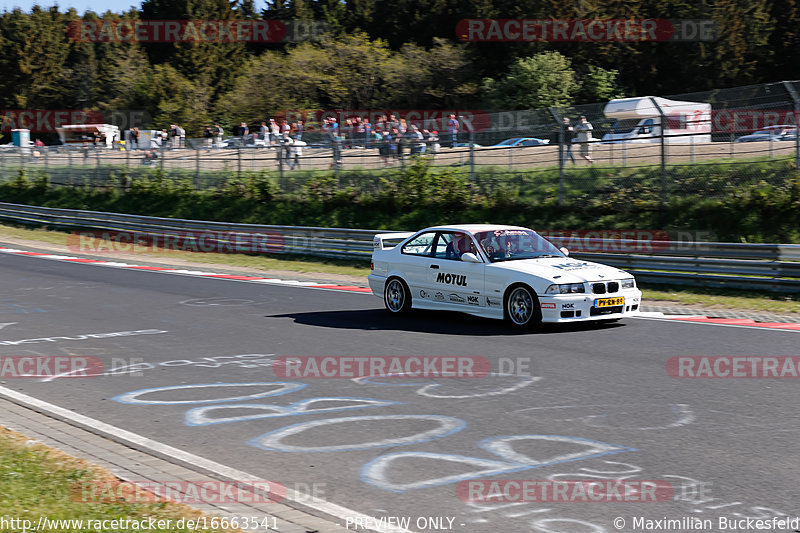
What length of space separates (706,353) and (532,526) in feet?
19.4

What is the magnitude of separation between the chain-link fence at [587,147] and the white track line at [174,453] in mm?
14410

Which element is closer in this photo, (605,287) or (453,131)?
(605,287)

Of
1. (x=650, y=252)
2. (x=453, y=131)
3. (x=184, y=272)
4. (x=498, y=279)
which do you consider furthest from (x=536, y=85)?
(x=498, y=279)

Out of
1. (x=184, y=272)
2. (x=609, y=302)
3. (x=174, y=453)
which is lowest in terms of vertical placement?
(x=174, y=453)

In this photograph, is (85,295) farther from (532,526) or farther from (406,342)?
(532,526)

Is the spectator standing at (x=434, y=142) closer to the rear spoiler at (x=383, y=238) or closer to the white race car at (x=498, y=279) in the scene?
Result: the rear spoiler at (x=383, y=238)

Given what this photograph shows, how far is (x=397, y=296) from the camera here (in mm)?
13844

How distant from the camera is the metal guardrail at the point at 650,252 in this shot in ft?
50.7

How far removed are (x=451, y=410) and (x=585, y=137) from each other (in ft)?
49.6

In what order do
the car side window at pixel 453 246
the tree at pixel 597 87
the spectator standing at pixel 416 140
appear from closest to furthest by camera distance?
the car side window at pixel 453 246
the spectator standing at pixel 416 140
the tree at pixel 597 87

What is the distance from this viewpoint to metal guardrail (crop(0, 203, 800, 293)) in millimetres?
15445

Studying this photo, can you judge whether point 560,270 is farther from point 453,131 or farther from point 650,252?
point 453,131

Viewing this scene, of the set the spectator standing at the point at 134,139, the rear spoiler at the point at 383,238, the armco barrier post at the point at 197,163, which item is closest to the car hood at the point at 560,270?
the rear spoiler at the point at 383,238

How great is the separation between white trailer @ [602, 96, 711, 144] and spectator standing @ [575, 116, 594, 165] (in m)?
0.57
